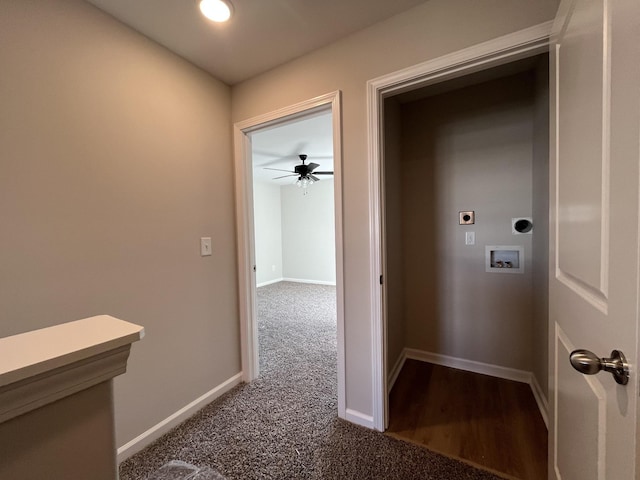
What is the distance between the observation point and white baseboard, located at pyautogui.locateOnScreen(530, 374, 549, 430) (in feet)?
5.41

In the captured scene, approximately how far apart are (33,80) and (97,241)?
29.0 inches

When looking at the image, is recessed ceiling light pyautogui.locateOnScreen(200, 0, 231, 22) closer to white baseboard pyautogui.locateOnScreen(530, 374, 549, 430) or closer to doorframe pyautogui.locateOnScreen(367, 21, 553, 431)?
doorframe pyautogui.locateOnScreen(367, 21, 553, 431)

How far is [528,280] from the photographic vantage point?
2.02m

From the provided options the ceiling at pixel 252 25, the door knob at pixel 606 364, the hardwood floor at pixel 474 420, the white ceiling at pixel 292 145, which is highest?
the white ceiling at pixel 292 145

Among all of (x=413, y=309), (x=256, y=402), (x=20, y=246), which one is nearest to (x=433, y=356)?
(x=413, y=309)

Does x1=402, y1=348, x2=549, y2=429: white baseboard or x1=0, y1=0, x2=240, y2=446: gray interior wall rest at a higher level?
x1=0, y1=0, x2=240, y2=446: gray interior wall

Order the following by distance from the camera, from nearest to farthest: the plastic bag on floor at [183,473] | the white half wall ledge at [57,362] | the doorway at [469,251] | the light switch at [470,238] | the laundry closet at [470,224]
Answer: the white half wall ledge at [57,362] < the plastic bag on floor at [183,473] < the doorway at [469,251] < the laundry closet at [470,224] < the light switch at [470,238]

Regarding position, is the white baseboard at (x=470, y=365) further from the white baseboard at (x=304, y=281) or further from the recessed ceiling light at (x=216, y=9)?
the white baseboard at (x=304, y=281)

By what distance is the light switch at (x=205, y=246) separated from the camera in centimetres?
184

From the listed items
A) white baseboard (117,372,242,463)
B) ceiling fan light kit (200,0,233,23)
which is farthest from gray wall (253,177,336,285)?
ceiling fan light kit (200,0,233,23)

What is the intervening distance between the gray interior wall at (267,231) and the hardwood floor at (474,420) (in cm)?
432

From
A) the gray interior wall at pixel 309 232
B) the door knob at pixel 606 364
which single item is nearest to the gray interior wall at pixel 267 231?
the gray interior wall at pixel 309 232

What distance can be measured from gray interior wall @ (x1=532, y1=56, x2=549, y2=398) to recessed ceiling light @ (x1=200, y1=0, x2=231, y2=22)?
6.12ft

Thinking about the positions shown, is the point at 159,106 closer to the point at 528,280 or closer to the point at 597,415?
the point at 597,415
